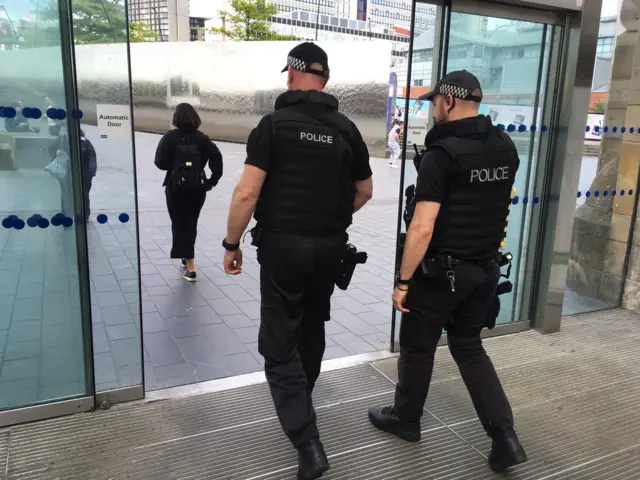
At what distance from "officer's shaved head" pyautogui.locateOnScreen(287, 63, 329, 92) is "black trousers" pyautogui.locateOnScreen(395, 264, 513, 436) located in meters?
1.09

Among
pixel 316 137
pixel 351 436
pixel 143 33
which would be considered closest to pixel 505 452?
pixel 351 436

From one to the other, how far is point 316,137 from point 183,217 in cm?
318

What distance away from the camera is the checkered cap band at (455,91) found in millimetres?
2617

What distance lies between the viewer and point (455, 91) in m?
2.63

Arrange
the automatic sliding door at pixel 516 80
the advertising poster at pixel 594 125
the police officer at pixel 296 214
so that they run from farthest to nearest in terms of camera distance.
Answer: the advertising poster at pixel 594 125 → the automatic sliding door at pixel 516 80 → the police officer at pixel 296 214

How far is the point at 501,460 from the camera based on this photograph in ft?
8.94

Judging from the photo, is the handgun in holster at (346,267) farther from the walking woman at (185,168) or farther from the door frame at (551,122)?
the walking woman at (185,168)

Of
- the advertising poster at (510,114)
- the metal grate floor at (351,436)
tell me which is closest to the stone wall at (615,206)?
the advertising poster at (510,114)

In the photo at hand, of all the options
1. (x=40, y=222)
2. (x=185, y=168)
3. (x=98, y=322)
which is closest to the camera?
(x=40, y=222)

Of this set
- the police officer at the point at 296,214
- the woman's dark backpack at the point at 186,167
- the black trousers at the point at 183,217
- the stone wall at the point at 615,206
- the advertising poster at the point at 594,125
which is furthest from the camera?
the black trousers at the point at 183,217

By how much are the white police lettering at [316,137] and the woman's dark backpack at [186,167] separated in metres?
2.82

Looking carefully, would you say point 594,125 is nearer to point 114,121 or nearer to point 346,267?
point 346,267

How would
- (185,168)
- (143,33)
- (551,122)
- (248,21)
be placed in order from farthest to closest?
(143,33), (248,21), (185,168), (551,122)

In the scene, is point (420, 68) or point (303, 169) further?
point (420, 68)
